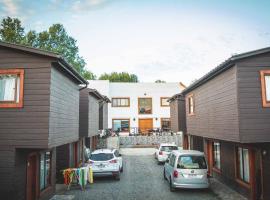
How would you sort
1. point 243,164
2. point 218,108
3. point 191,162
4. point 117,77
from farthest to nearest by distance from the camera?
point 117,77
point 218,108
point 191,162
point 243,164

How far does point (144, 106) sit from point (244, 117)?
32764 mm

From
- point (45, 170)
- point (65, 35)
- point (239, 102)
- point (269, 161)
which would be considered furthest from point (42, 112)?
point (65, 35)

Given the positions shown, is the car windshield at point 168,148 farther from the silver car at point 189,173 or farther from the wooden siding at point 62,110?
the wooden siding at point 62,110

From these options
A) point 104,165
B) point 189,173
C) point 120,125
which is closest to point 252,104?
point 189,173

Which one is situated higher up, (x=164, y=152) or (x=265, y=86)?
(x=265, y=86)

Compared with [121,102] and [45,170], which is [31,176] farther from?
[121,102]

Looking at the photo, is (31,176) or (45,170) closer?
(31,176)

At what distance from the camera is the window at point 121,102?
138ft

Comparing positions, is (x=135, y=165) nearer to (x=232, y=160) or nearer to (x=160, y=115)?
(x=232, y=160)

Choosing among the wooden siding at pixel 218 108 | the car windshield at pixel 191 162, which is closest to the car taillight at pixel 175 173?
the car windshield at pixel 191 162

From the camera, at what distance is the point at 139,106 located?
4253cm

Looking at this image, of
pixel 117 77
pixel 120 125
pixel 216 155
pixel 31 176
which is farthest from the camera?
pixel 117 77

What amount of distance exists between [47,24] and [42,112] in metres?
42.1

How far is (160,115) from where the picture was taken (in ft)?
140
